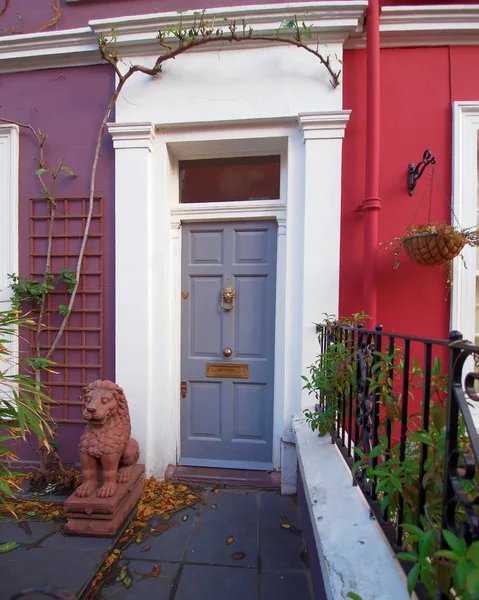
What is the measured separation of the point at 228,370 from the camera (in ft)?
9.39

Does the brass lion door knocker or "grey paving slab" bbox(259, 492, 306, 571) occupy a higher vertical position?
the brass lion door knocker

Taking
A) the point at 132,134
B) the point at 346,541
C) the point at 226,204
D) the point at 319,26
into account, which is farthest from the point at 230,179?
the point at 346,541

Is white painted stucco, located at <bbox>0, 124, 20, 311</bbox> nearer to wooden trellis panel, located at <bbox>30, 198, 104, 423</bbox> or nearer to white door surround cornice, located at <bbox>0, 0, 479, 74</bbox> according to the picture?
wooden trellis panel, located at <bbox>30, 198, 104, 423</bbox>

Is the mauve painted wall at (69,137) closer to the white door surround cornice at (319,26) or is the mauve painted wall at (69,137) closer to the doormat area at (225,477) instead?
the white door surround cornice at (319,26)

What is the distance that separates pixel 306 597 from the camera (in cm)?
168

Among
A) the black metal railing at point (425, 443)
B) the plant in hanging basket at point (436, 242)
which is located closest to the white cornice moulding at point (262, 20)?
the plant in hanging basket at point (436, 242)

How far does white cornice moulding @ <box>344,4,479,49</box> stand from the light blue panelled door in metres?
1.88

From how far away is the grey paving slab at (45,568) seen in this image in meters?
1.70

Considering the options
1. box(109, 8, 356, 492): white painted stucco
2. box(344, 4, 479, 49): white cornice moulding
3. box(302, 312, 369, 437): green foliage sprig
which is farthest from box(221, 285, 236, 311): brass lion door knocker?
box(344, 4, 479, 49): white cornice moulding

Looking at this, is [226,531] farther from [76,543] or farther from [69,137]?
[69,137]

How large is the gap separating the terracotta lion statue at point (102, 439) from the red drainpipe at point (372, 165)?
2128 millimetres

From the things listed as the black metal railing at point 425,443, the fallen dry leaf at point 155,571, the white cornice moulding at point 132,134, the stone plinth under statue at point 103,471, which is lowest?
the fallen dry leaf at point 155,571

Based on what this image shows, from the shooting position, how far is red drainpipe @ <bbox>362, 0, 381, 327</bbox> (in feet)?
8.04

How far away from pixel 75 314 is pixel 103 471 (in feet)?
4.61
